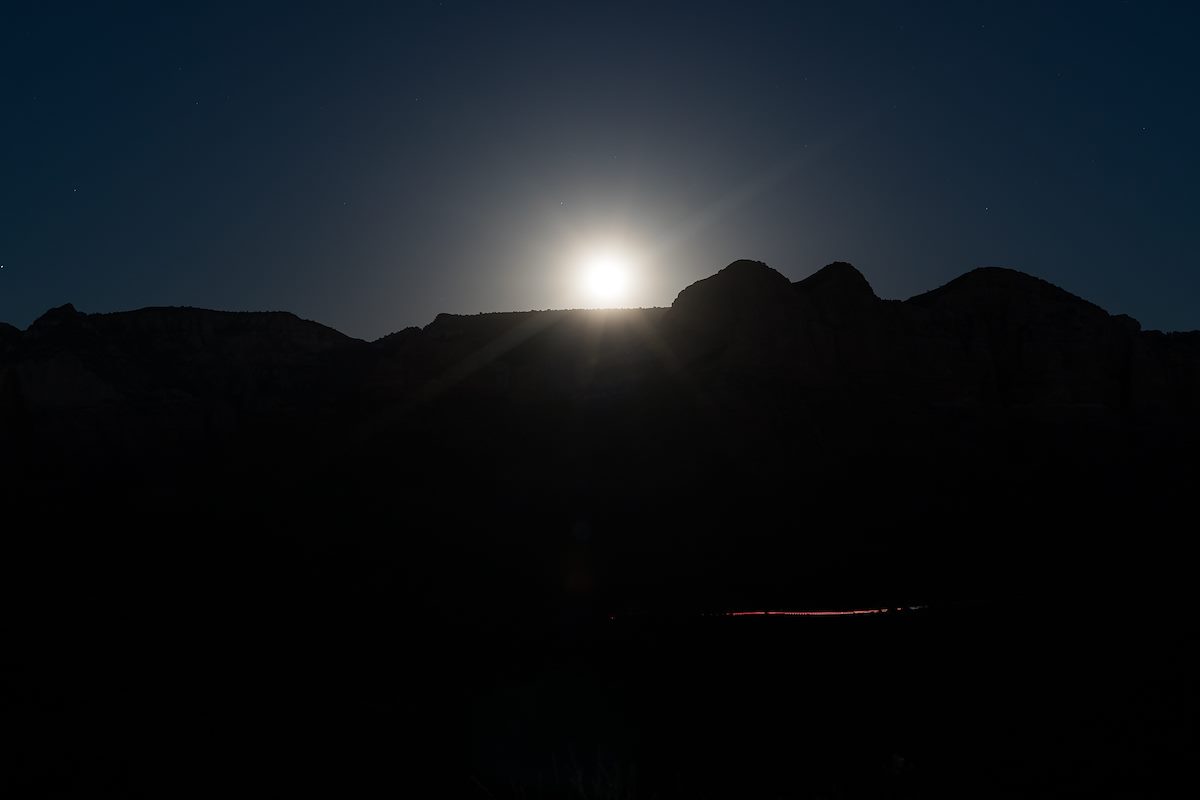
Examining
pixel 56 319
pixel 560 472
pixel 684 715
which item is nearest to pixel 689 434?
pixel 560 472

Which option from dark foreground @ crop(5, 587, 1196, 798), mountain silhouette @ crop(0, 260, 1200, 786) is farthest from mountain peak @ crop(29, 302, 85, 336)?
dark foreground @ crop(5, 587, 1196, 798)

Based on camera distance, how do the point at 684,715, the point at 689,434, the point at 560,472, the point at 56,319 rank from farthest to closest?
the point at 56,319 < the point at 689,434 < the point at 560,472 < the point at 684,715

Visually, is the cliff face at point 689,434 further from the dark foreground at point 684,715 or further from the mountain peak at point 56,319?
the dark foreground at point 684,715

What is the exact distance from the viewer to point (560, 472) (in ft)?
119

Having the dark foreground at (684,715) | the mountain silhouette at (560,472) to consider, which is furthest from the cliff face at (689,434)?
the dark foreground at (684,715)

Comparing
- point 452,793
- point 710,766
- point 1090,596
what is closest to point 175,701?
point 452,793

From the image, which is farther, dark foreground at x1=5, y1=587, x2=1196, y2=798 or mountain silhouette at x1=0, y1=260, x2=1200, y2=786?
mountain silhouette at x1=0, y1=260, x2=1200, y2=786

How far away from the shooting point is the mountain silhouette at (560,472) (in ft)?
55.8

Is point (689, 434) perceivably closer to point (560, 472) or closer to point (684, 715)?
point (560, 472)

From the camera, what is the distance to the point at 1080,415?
137 feet

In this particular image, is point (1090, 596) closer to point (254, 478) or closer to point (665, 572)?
point (665, 572)

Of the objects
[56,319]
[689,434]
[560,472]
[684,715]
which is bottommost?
[560,472]

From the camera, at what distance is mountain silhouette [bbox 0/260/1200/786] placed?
17.0 meters

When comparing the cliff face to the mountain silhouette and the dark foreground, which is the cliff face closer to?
the mountain silhouette
